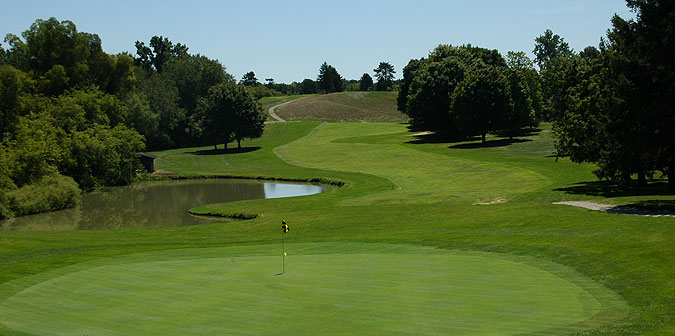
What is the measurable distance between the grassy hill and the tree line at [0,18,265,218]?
2819 cm

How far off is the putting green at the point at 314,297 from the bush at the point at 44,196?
110 ft

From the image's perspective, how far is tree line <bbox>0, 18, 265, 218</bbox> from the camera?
57.1 meters

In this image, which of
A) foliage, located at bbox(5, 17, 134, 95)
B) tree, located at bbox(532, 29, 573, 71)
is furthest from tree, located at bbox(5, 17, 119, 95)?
tree, located at bbox(532, 29, 573, 71)

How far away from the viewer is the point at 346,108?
15838 cm

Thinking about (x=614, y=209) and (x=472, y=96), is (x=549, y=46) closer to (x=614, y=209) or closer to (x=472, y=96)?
(x=472, y=96)

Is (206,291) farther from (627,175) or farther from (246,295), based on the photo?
(627,175)

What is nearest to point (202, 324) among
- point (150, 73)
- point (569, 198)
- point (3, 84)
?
point (569, 198)

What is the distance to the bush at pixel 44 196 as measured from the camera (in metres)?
51.0

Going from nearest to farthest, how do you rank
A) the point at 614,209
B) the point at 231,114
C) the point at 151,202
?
the point at 614,209
the point at 151,202
the point at 231,114

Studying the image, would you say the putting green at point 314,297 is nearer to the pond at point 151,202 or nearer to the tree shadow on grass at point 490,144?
the pond at point 151,202

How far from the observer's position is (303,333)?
502 inches

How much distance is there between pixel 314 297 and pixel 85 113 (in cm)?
6953

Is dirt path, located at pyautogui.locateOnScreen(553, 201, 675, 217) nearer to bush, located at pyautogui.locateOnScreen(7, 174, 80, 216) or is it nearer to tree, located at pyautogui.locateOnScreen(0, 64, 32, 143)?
bush, located at pyautogui.locateOnScreen(7, 174, 80, 216)

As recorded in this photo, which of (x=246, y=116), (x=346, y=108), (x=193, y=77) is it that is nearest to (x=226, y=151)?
(x=246, y=116)
